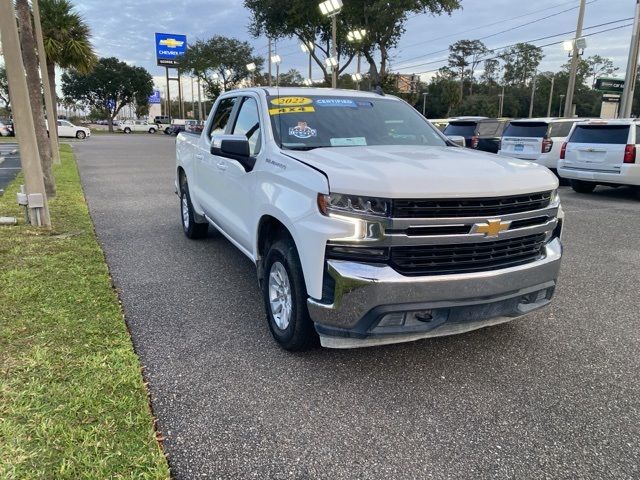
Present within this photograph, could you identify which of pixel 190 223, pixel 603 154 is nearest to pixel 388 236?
pixel 190 223

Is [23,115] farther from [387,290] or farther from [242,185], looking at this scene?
[387,290]

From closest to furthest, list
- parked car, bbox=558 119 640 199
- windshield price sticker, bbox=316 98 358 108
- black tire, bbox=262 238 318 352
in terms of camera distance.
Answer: black tire, bbox=262 238 318 352 → windshield price sticker, bbox=316 98 358 108 → parked car, bbox=558 119 640 199

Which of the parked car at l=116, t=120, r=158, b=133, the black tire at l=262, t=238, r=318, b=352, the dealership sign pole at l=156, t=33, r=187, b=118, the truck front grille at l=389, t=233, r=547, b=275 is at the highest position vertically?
the dealership sign pole at l=156, t=33, r=187, b=118

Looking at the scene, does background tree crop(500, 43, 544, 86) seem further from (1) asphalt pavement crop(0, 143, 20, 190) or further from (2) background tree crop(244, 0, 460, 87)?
(1) asphalt pavement crop(0, 143, 20, 190)

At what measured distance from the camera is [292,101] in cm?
434

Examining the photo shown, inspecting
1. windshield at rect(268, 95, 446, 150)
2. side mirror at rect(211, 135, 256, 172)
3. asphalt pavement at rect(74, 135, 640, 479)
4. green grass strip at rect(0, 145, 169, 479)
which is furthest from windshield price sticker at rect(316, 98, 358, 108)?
green grass strip at rect(0, 145, 169, 479)

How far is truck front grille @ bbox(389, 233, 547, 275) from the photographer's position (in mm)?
2916

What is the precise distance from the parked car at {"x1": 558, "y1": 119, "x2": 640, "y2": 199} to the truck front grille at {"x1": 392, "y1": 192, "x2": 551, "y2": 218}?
29.7 feet

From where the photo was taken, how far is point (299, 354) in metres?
3.55

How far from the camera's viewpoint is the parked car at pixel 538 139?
527 inches

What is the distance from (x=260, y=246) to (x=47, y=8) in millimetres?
20327

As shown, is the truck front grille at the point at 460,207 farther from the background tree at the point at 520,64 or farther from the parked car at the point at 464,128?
the background tree at the point at 520,64

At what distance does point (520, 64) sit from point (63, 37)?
9045 cm

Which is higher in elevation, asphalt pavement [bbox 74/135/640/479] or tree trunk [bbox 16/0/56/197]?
tree trunk [bbox 16/0/56/197]
